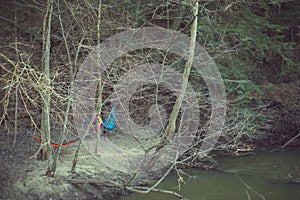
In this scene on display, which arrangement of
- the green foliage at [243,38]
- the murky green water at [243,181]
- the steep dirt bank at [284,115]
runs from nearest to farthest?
1. the murky green water at [243,181]
2. the green foliage at [243,38]
3. the steep dirt bank at [284,115]

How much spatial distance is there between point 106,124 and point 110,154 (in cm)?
69

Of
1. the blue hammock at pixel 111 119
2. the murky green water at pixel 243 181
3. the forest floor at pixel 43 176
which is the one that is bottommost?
the murky green water at pixel 243 181

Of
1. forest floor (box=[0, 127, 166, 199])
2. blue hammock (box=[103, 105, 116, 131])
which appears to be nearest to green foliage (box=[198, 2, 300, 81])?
blue hammock (box=[103, 105, 116, 131])

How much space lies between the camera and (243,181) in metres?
7.99

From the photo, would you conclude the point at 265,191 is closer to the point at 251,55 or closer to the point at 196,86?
the point at 196,86

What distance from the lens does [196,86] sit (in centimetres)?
937

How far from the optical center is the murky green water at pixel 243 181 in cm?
717

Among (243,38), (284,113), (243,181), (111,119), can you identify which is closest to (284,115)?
(284,113)

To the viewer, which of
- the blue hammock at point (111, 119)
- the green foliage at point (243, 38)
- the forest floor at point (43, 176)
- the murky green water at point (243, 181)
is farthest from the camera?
the green foliage at point (243, 38)

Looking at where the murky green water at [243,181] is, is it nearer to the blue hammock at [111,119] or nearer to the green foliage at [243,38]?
the blue hammock at [111,119]

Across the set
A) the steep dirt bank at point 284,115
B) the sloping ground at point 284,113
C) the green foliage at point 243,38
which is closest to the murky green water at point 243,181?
the steep dirt bank at point 284,115

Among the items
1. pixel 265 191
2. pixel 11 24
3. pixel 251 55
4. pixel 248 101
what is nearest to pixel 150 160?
pixel 265 191

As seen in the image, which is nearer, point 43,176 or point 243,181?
point 43,176

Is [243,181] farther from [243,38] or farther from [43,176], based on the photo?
[243,38]
